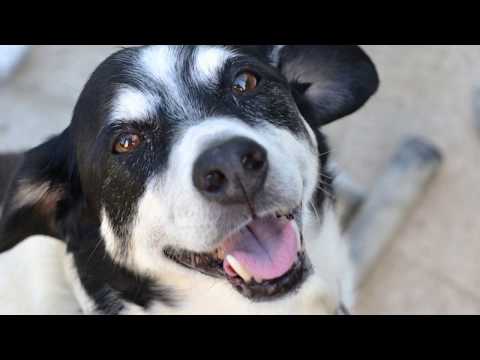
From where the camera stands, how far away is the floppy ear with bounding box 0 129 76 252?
2656mm

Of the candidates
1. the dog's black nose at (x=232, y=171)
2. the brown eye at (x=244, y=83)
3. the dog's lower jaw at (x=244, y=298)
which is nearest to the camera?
the dog's black nose at (x=232, y=171)

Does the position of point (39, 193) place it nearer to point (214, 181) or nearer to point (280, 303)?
point (214, 181)

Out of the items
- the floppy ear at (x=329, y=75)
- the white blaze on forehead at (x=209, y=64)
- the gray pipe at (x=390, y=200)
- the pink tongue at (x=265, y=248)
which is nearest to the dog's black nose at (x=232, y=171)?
the pink tongue at (x=265, y=248)

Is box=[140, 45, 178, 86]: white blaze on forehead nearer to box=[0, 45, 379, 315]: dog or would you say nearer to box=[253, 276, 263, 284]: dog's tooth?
box=[0, 45, 379, 315]: dog

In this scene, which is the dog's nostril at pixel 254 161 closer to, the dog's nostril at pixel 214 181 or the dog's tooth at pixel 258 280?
the dog's nostril at pixel 214 181

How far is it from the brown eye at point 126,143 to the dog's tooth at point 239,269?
58 cm

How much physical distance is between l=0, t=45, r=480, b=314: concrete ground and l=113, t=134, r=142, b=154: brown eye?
218 centimetres

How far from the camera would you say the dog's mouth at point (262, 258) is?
231 cm

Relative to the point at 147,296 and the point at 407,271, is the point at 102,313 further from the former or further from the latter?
the point at 407,271

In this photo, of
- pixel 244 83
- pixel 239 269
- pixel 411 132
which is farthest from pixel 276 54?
pixel 411 132

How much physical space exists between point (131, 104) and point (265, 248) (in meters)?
0.78

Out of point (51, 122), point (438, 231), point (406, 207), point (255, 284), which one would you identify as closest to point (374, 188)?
point (406, 207)

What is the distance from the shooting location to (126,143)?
2432 millimetres

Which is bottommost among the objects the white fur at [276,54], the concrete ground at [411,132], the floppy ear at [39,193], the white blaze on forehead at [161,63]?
the concrete ground at [411,132]
